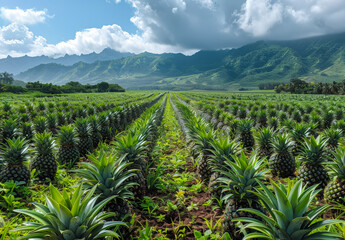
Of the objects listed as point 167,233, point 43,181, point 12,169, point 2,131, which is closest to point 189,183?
point 167,233

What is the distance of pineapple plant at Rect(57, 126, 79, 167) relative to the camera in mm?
6000

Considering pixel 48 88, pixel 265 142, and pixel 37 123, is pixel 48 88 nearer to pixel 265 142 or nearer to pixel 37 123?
pixel 37 123

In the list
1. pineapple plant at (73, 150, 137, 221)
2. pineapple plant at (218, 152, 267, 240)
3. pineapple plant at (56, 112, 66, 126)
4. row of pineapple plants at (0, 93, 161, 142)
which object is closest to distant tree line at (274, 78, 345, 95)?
row of pineapple plants at (0, 93, 161, 142)

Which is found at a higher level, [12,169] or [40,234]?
[40,234]

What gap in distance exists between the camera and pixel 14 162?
4379 millimetres

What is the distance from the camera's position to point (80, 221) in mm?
1998

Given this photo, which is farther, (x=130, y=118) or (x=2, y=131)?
(x=130, y=118)

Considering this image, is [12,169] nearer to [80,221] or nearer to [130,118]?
[80,221]

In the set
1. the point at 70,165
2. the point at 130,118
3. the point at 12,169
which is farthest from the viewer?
the point at 130,118

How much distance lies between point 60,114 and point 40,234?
11.0m

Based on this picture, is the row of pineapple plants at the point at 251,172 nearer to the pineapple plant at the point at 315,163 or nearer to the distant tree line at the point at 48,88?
Result: the pineapple plant at the point at 315,163

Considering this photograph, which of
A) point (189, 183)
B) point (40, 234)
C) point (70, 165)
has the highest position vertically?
point (40, 234)

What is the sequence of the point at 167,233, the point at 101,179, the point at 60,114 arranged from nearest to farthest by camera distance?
the point at 101,179
the point at 167,233
the point at 60,114

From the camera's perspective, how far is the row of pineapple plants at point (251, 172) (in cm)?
283
